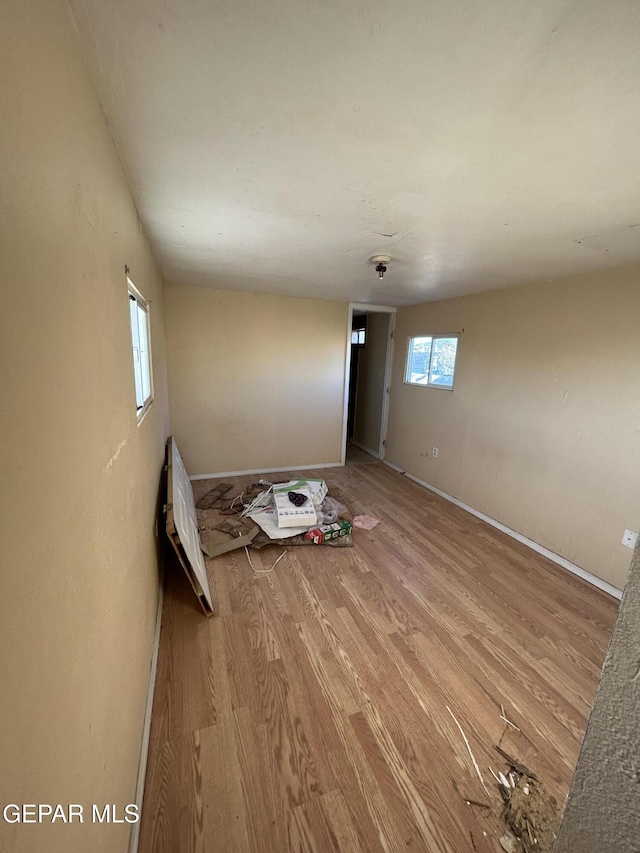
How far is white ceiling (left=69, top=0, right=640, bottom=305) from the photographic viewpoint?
68cm

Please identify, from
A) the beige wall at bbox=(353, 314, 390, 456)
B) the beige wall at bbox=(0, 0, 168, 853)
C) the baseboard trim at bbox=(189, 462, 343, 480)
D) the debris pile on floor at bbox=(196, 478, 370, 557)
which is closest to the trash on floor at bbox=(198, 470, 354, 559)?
the debris pile on floor at bbox=(196, 478, 370, 557)

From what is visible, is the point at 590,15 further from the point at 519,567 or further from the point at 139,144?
the point at 519,567

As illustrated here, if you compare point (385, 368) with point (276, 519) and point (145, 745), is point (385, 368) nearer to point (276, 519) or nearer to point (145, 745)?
point (276, 519)

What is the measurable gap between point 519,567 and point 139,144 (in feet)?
10.9

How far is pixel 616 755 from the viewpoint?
1.27 feet

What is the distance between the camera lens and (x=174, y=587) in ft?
7.12

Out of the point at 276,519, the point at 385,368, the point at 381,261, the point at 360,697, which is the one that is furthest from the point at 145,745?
the point at 385,368

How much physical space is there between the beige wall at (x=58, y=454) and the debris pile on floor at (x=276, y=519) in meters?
1.59

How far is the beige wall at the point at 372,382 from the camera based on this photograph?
4.80m

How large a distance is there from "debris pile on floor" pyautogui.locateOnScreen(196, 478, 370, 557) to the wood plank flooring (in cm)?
17

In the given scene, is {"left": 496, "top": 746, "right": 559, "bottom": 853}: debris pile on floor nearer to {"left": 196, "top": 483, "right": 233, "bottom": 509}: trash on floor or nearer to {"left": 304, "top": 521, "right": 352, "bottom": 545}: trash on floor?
{"left": 304, "top": 521, "right": 352, "bottom": 545}: trash on floor

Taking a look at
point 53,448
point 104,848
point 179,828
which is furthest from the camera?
point 179,828

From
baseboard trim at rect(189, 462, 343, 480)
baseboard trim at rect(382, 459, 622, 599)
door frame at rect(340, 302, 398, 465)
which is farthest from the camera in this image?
door frame at rect(340, 302, 398, 465)

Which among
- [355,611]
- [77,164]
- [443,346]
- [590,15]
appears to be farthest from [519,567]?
[77,164]
